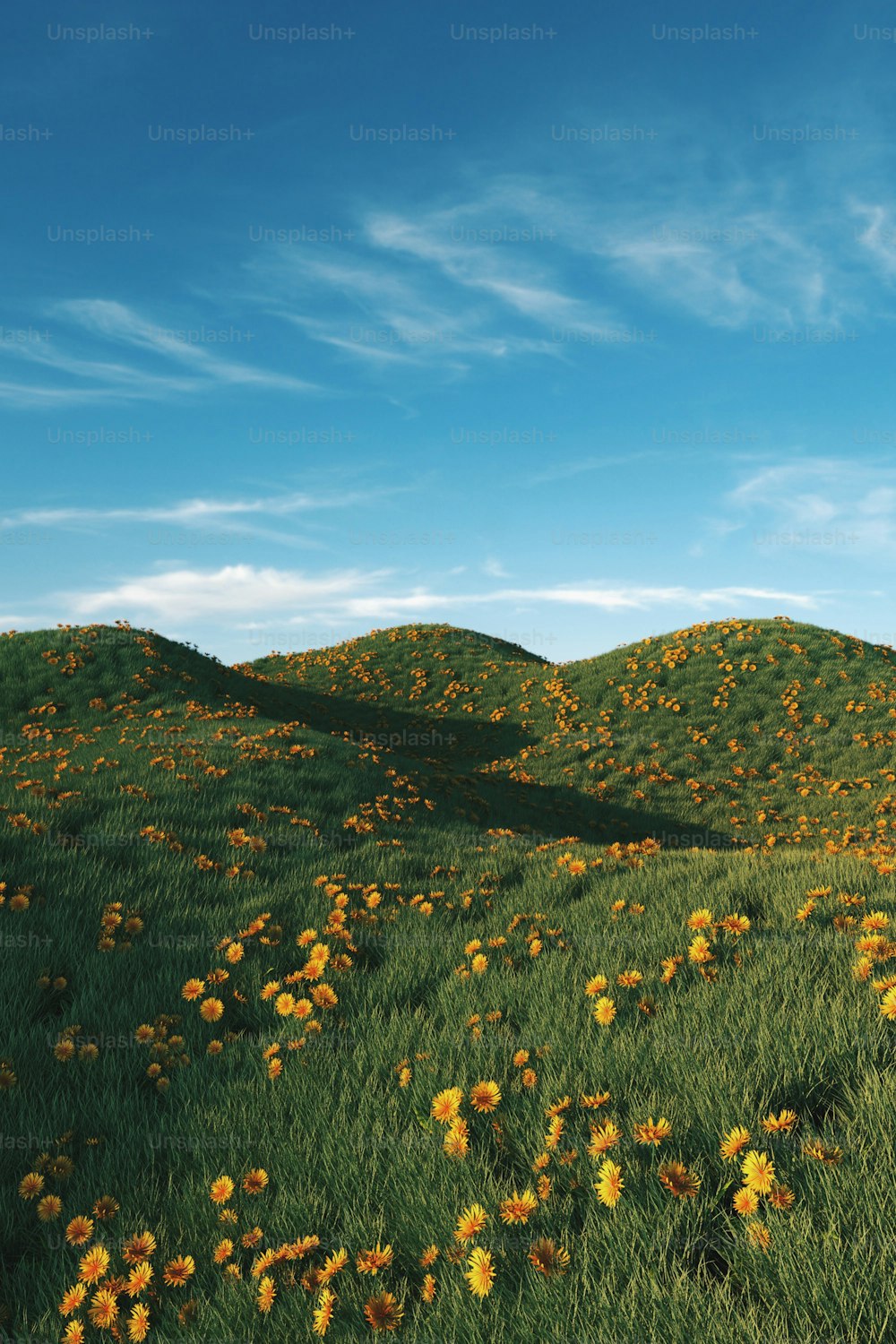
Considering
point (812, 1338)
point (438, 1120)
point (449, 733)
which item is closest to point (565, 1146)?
point (438, 1120)

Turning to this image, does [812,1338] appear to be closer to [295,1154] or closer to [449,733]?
[295,1154]

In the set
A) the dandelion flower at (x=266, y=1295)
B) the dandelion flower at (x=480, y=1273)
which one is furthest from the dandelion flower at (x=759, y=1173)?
the dandelion flower at (x=266, y=1295)

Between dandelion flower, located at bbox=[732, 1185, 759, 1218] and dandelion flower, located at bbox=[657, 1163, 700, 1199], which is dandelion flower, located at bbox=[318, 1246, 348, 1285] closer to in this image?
dandelion flower, located at bbox=[657, 1163, 700, 1199]

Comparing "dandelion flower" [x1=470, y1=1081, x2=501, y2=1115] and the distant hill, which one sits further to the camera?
the distant hill

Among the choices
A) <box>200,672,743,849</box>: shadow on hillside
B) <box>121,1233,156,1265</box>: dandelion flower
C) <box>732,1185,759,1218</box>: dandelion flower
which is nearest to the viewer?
<box>732,1185,759,1218</box>: dandelion flower

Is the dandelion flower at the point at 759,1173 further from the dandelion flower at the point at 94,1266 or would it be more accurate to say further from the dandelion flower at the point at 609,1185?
the dandelion flower at the point at 94,1266

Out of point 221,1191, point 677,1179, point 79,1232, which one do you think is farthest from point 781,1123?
point 79,1232

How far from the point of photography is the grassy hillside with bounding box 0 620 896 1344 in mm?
2695

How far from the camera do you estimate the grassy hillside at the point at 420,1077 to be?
2.70 metres

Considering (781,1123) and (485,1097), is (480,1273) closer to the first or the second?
(485,1097)

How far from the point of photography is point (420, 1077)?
12.8 feet

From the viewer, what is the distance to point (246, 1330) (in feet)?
9.12

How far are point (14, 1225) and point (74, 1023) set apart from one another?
1526mm

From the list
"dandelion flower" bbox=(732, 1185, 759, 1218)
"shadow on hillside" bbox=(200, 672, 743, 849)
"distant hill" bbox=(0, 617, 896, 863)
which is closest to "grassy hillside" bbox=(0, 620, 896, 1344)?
"dandelion flower" bbox=(732, 1185, 759, 1218)
